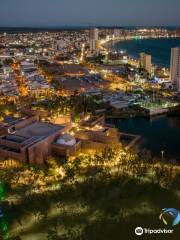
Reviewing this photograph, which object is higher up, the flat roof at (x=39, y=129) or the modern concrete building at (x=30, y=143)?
the flat roof at (x=39, y=129)

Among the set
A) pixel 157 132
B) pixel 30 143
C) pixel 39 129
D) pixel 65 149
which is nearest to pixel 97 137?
pixel 65 149

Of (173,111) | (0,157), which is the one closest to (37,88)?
(173,111)

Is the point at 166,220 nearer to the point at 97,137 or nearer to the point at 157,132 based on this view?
the point at 97,137

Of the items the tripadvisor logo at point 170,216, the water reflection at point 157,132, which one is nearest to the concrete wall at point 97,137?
the water reflection at point 157,132

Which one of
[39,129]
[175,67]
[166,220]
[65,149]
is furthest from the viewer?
[175,67]

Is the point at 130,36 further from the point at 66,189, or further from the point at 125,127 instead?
the point at 66,189

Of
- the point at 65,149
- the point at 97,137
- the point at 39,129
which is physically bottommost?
the point at 65,149

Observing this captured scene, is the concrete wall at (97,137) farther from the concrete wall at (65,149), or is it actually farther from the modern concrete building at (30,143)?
the concrete wall at (65,149)
